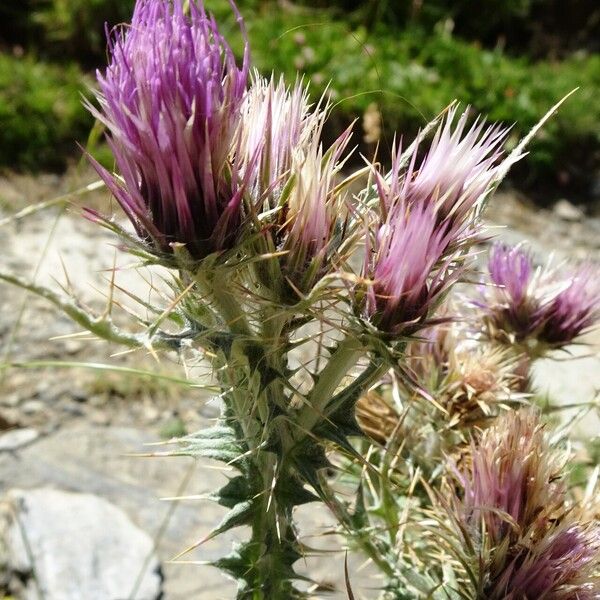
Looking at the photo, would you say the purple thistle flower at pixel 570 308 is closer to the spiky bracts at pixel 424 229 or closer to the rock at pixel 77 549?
the spiky bracts at pixel 424 229

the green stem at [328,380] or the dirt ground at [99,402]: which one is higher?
the green stem at [328,380]

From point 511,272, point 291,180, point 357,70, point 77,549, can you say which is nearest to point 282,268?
point 291,180

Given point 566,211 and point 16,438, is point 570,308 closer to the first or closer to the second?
point 16,438

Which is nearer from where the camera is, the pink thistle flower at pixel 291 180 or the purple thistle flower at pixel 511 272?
the pink thistle flower at pixel 291 180

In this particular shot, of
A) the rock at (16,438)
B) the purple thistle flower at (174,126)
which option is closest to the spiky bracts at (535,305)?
the purple thistle flower at (174,126)

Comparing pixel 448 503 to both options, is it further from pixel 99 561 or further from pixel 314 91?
pixel 314 91

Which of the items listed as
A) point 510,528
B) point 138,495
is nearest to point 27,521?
point 138,495

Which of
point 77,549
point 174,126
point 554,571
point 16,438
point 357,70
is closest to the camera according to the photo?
point 174,126
